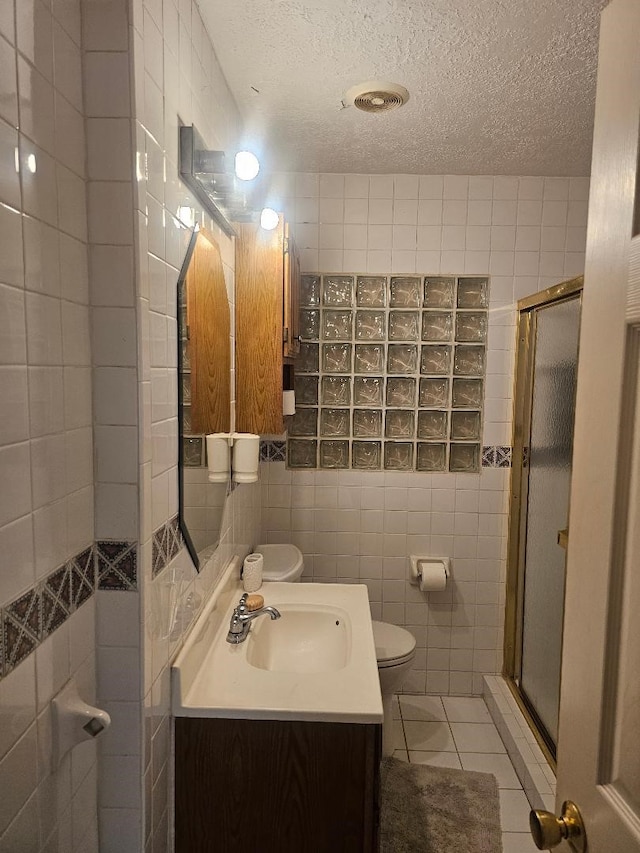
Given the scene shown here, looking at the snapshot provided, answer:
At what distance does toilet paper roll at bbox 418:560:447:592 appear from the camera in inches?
95.2

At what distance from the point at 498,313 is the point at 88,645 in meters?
2.09

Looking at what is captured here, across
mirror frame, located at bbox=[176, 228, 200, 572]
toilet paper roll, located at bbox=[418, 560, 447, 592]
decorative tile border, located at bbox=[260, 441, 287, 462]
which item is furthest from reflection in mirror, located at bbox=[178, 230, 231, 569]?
toilet paper roll, located at bbox=[418, 560, 447, 592]

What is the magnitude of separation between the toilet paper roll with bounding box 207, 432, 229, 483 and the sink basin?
47cm

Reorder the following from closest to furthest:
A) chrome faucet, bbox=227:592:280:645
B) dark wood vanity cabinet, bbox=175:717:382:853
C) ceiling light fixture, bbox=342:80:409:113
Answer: dark wood vanity cabinet, bbox=175:717:382:853 → chrome faucet, bbox=227:592:280:645 → ceiling light fixture, bbox=342:80:409:113

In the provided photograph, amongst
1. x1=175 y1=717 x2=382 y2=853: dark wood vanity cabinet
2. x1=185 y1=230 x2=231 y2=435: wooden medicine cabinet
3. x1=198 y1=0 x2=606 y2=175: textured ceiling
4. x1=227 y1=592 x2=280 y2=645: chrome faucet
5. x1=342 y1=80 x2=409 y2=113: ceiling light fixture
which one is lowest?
x1=175 y1=717 x2=382 y2=853: dark wood vanity cabinet

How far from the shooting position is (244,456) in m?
1.82

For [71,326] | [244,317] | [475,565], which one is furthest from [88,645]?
[475,565]

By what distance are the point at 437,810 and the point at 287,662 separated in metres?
0.80

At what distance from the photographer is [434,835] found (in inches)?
70.0

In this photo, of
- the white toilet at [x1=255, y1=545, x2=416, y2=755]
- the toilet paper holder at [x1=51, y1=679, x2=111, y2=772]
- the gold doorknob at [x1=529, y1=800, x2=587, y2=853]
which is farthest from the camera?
the white toilet at [x1=255, y1=545, x2=416, y2=755]

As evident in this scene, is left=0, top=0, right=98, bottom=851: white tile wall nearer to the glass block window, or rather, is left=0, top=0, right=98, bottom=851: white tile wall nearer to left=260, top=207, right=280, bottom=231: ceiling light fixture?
left=260, top=207, right=280, bottom=231: ceiling light fixture

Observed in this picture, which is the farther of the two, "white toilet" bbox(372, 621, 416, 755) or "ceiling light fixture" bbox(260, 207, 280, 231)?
"white toilet" bbox(372, 621, 416, 755)

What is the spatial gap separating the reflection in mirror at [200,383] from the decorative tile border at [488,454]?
30.7 inches

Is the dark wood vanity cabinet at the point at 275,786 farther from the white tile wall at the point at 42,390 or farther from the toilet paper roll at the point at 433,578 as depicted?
the toilet paper roll at the point at 433,578
